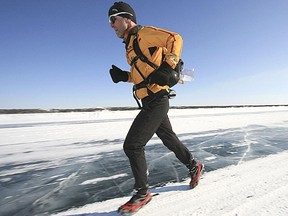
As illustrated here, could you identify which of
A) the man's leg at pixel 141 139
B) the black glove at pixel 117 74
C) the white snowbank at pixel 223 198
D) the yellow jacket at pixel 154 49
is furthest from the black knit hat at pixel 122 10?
the white snowbank at pixel 223 198

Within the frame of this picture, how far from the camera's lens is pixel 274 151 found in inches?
170

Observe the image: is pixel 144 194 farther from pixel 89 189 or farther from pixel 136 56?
pixel 136 56

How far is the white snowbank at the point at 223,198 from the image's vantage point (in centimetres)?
192

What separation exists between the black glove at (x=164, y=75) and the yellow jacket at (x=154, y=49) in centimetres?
4

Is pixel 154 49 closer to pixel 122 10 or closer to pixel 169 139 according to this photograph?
pixel 122 10

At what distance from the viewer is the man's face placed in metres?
2.33

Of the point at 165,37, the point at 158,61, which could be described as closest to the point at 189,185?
the point at 158,61


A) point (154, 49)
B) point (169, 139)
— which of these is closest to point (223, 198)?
point (169, 139)

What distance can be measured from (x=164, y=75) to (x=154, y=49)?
0.29 metres

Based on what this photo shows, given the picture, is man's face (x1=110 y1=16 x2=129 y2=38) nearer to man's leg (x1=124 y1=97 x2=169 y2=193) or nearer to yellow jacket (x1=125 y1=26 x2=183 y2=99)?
yellow jacket (x1=125 y1=26 x2=183 y2=99)

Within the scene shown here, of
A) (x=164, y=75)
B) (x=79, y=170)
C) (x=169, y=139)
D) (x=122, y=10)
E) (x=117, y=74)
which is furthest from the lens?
(x=79, y=170)

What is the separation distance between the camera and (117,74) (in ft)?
9.14

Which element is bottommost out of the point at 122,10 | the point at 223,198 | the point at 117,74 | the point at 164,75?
the point at 223,198

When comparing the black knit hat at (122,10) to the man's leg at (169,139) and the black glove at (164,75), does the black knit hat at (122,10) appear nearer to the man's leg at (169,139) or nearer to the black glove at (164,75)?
the black glove at (164,75)
